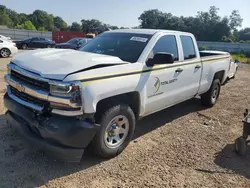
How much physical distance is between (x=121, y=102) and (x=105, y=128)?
527 mm

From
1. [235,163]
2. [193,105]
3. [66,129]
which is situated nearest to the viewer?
[66,129]

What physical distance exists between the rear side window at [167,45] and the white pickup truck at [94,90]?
0.06ft

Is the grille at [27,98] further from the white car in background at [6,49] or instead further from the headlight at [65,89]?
the white car in background at [6,49]

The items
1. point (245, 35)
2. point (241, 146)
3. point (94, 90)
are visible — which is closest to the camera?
point (94, 90)

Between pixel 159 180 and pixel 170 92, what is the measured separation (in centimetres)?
186

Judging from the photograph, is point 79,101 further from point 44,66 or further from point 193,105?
point 193,105

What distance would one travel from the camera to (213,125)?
5.66 m

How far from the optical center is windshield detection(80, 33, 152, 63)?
4.34m

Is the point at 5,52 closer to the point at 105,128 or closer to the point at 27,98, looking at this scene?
the point at 27,98

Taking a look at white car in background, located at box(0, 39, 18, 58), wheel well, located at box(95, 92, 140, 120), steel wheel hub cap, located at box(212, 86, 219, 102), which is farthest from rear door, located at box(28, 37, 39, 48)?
wheel well, located at box(95, 92, 140, 120)

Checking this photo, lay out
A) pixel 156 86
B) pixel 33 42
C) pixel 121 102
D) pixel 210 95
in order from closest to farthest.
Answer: pixel 121 102 < pixel 156 86 < pixel 210 95 < pixel 33 42

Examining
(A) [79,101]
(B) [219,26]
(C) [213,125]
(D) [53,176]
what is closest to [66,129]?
(A) [79,101]

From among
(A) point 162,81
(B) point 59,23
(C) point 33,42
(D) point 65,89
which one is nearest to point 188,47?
(A) point 162,81

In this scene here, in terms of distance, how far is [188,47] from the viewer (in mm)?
5543
